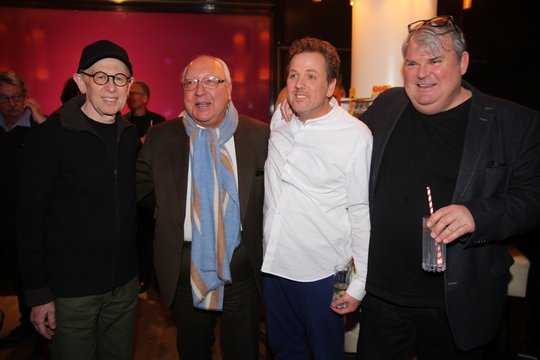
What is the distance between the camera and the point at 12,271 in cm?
344

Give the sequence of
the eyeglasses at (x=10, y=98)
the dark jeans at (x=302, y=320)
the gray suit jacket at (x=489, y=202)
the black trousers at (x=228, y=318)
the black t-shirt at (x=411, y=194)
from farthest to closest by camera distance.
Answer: the eyeglasses at (x=10, y=98) < the black trousers at (x=228, y=318) < the dark jeans at (x=302, y=320) < the black t-shirt at (x=411, y=194) < the gray suit jacket at (x=489, y=202)

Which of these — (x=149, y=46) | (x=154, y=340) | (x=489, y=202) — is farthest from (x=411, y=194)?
(x=149, y=46)

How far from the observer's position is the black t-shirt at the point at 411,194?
5.98 ft

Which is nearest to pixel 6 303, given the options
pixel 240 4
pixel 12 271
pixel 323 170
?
pixel 12 271

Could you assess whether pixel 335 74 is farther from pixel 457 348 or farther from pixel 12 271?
pixel 12 271

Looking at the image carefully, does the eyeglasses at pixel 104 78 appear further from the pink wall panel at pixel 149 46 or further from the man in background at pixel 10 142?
the pink wall panel at pixel 149 46

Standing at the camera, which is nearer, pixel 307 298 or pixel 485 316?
pixel 485 316

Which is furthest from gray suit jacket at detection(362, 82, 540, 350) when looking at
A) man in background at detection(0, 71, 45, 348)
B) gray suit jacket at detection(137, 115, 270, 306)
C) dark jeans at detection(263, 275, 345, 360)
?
man in background at detection(0, 71, 45, 348)

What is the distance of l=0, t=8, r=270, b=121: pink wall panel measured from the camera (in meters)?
5.56

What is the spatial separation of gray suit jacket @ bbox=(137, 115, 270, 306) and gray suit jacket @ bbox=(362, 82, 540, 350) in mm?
939

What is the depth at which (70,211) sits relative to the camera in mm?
1842

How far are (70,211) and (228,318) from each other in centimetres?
96

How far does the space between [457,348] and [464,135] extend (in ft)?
3.13

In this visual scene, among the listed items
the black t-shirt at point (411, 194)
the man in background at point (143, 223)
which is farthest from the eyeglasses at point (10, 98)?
the black t-shirt at point (411, 194)
